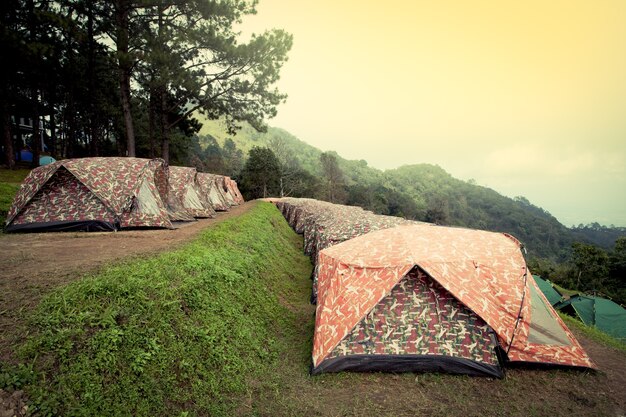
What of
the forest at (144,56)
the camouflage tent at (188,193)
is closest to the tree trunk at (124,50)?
the forest at (144,56)

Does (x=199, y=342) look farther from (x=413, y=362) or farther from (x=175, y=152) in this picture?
(x=175, y=152)

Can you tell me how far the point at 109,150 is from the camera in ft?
127

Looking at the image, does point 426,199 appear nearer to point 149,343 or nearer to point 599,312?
point 599,312

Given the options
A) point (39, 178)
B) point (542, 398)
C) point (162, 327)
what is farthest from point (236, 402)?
point (39, 178)

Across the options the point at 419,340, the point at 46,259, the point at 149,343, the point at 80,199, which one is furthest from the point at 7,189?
the point at 419,340

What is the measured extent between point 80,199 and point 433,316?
413 inches

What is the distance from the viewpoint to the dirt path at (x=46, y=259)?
3.82 meters

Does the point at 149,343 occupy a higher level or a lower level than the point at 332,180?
lower

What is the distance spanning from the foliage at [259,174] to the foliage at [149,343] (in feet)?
134

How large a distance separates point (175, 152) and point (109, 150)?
25.1 feet

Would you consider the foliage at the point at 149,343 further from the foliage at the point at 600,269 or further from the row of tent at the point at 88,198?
the foliage at the point at 600,269

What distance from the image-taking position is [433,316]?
5539 mm

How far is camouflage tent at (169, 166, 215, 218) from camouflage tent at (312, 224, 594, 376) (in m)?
12.4

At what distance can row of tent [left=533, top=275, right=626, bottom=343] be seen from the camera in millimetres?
11039
